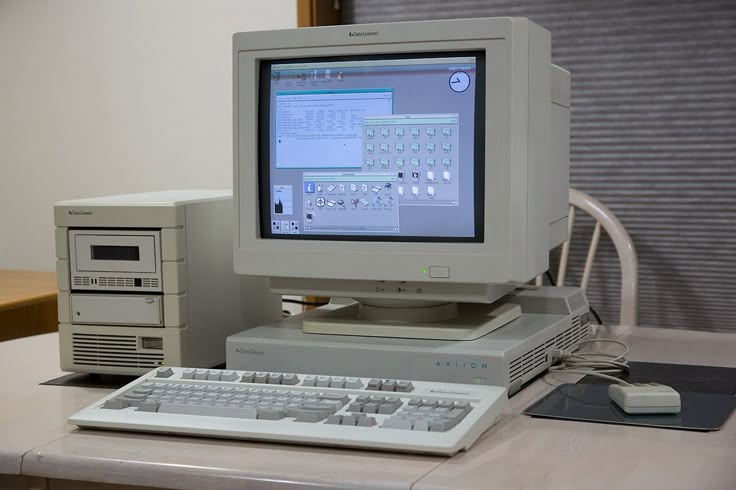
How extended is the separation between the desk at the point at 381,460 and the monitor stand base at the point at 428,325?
15cm

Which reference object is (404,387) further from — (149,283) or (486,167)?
(149,283)

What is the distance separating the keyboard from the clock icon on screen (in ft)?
1.26

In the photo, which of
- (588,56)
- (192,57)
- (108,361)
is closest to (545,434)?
(108,361)

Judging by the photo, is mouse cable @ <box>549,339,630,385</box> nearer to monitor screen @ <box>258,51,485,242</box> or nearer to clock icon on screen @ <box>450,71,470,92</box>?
monitor screen @ <box>258,51,485,242</box>

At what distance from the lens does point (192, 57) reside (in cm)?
265

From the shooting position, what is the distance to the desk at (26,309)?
2289mm

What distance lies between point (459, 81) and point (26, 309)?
1452 millimetres

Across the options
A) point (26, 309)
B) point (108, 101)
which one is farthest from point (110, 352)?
point (108, 101)

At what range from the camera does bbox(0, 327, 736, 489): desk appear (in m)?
0.94

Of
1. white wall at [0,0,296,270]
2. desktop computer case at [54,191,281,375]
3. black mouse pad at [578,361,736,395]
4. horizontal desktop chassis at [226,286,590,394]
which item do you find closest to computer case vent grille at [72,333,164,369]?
desktop computer case at [54,191,281,375]

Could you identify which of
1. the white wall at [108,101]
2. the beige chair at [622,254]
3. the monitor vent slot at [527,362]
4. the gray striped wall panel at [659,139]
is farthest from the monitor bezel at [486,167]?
the white wall at [108,101]

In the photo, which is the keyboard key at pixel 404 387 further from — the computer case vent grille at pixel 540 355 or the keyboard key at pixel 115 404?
the keyboard key at pixel 115 404

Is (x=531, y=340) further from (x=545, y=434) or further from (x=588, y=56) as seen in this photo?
(x=588, y=56)

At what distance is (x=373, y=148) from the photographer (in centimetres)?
133
